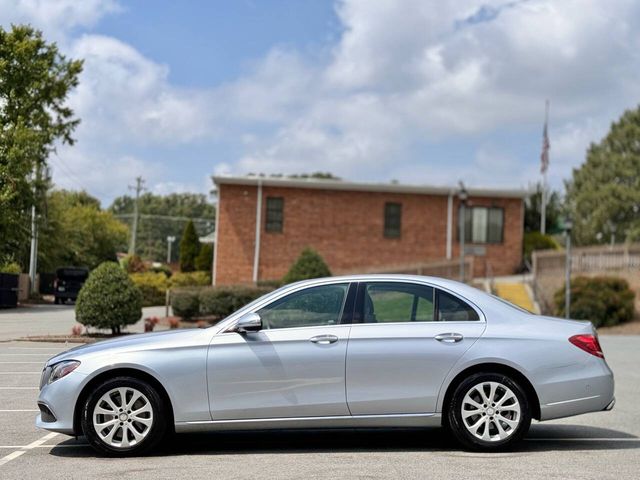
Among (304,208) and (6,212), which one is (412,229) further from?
(6,212)

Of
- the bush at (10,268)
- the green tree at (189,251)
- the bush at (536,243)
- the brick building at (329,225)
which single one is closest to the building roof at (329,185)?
the brick building at (329,225)

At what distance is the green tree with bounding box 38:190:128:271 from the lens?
160 feet

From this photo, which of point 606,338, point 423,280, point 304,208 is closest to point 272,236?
point 304,208

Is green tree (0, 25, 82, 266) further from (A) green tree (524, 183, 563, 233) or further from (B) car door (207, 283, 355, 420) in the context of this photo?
(A) green tree (524, 183, 563, 233)

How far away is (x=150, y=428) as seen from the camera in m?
7.56

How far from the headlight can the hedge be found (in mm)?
19634

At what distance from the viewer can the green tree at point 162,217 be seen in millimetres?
91188

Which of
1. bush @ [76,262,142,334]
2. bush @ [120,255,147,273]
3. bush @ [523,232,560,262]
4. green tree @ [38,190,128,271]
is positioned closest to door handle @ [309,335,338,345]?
bush @ [76,262,142,334]

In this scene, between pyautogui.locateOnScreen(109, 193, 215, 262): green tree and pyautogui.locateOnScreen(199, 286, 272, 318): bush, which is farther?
pyautogui.locateOnScreen(109, 193, 215, 262): green tree

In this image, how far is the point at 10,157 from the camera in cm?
3117

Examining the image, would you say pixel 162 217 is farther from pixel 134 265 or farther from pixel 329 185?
pixel 329 185

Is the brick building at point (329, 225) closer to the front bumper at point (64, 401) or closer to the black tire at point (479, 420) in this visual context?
the black tire at point (479, 420)

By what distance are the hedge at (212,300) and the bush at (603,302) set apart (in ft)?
38.2

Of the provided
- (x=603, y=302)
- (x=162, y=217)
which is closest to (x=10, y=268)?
(x=603, y=302)
